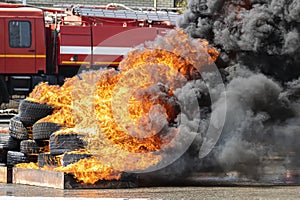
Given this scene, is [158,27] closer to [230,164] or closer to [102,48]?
[102,48]

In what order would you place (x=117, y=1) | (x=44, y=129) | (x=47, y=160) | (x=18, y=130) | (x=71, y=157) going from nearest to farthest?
(x=71, y=157)
(x=47, y=160)
(x=44, y=129)
(x=18, y=130)
(x=117, y=1)

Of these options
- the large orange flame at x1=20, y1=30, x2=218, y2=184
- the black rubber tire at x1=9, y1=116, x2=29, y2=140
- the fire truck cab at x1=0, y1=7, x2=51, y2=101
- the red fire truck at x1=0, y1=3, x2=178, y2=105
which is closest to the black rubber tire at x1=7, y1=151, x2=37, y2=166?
the black rubber tire at x1=9, y1=116, x2=29, y2=140

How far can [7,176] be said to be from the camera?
429 inches

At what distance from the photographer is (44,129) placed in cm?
1072

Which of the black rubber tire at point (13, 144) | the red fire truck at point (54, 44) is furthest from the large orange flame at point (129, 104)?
the red fire truck at point (54, 44)

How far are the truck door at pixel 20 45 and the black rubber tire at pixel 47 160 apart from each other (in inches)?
550

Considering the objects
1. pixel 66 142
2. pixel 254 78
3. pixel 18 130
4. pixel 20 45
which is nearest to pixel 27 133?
pixel 18 130

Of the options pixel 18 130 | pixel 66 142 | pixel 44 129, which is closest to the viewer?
pixel 66 142

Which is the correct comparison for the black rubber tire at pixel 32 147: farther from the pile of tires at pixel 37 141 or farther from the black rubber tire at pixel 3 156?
the black rubber tire at pixel 3 156

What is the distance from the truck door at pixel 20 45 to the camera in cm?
2419

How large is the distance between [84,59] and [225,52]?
45.7 ft

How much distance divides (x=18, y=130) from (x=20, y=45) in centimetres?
1344

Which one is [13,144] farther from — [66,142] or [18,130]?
[66,142]

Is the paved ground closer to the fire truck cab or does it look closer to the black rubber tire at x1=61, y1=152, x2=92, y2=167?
the black rubber tire at x1=61, y1=152, x2=92, y2=167
